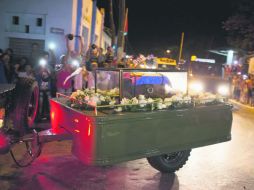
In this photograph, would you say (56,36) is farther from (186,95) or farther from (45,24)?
(186,95)

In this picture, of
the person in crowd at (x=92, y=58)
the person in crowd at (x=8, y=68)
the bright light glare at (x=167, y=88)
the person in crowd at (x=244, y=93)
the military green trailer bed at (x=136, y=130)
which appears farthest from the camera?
the person in crowd at (x=244, y=93)

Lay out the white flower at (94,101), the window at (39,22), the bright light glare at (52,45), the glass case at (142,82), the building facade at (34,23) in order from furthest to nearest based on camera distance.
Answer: the window at (39,22) < the building facade at (34,23) < the bright light glare at (52,45) < the glass case at (142,82) < the white flower at (94,101)

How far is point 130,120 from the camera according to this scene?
5.21 metres

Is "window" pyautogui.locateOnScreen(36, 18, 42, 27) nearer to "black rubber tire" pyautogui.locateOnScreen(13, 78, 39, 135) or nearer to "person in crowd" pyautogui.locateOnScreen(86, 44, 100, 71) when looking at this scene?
"person in crowd" pyautogui.locateOnScreen(86, 44, 100, 71)

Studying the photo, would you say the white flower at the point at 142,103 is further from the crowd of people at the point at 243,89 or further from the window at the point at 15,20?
the crowd of people at the point at 243,89

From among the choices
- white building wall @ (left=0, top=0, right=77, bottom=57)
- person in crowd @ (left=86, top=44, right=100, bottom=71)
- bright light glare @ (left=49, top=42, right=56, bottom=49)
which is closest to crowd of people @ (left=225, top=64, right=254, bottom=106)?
person in crowd @ (left=86, top=44, right=100, bottom=71)

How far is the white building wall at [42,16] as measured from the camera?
15.2 meters

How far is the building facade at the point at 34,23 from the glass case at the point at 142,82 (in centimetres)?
923

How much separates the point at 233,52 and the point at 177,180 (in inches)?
1148

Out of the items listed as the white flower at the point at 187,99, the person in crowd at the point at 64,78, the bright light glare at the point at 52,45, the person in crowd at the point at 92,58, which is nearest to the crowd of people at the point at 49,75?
the person in crowd at the point at 64,78

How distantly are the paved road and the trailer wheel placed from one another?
12cm

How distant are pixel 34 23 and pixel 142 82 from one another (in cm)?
1024

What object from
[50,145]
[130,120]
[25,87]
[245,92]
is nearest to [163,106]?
[130,120]

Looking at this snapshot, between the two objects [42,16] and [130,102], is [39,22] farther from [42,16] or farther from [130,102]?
[130,102]
